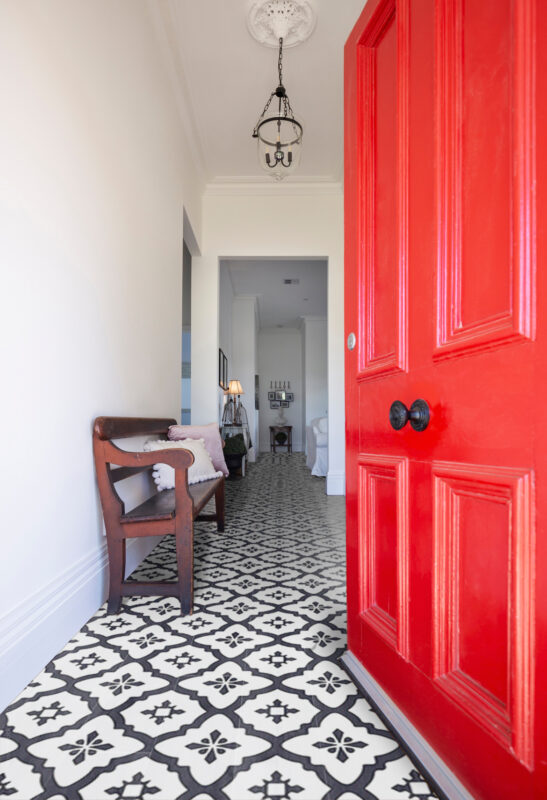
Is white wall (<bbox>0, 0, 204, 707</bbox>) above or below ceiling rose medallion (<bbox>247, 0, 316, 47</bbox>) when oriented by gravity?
below

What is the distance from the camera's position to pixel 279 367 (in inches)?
479

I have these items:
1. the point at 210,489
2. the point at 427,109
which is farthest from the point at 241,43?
the point at 210,489

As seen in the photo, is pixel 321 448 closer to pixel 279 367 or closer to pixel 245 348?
pixel 245 348

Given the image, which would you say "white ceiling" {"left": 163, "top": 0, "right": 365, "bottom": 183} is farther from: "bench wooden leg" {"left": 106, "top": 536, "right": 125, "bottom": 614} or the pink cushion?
"bench wooden leg" {"left": 106, "top": 536, "right": 125, "bottom": 614}

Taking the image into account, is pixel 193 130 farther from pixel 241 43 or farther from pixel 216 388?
pixel 216 388

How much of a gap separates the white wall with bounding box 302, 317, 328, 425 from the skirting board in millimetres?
9159

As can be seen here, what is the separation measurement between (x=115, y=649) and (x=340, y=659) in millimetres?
827

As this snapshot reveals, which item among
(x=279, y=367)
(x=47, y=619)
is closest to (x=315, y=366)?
(x=279, y=367)

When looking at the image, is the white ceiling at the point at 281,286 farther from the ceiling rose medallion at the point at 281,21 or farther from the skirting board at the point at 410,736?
the skirting board at the point at 410,736

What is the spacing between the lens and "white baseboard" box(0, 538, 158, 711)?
136 centimetres

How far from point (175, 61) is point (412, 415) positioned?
3661mm

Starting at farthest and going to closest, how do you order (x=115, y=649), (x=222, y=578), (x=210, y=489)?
(x=210, y=489) < (x=222, y=578) < (x=115, y=649)

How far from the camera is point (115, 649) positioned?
1.68 metres

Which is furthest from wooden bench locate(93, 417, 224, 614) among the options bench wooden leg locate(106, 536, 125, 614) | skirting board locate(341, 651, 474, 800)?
skirting board locate(341, 651, 474, 800)
